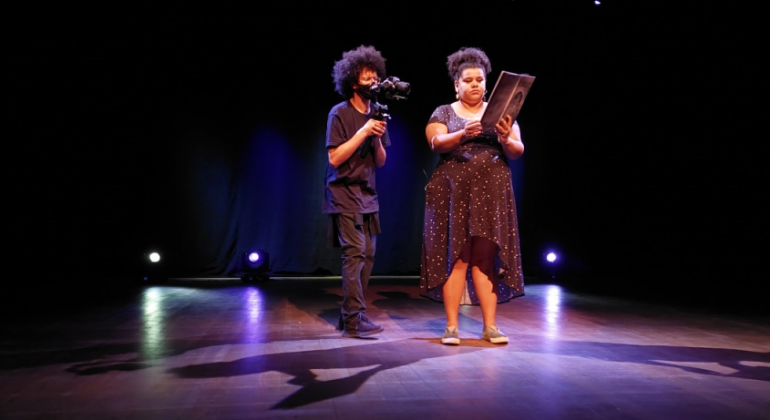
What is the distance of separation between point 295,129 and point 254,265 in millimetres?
1445

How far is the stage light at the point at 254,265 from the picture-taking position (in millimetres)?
5742

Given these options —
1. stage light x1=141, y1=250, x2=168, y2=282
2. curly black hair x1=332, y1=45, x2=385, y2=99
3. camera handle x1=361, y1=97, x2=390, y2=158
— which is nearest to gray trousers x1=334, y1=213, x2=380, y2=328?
camera handle x1=361, y1=97, x2=390, y2=158

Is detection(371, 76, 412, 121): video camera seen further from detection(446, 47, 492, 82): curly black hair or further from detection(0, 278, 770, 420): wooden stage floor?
detection(0, 278, 770, 420): wooden stage floor

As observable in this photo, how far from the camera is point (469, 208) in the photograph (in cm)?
268

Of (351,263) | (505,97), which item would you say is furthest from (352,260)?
(505,97)

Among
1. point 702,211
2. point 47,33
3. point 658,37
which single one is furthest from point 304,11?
point 702,211

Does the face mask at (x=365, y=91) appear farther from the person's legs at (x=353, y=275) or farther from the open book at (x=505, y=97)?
the open book at (x=505, y=97)

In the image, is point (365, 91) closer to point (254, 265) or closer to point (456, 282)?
point (456, 282)

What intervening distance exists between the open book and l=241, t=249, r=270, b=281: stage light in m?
3.73

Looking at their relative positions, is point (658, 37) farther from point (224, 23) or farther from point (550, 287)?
point (224, 23)

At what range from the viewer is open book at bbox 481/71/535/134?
7.68 ft

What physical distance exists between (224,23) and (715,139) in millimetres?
4898

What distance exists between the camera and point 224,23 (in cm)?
567

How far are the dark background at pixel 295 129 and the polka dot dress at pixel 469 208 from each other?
310 centimetres
